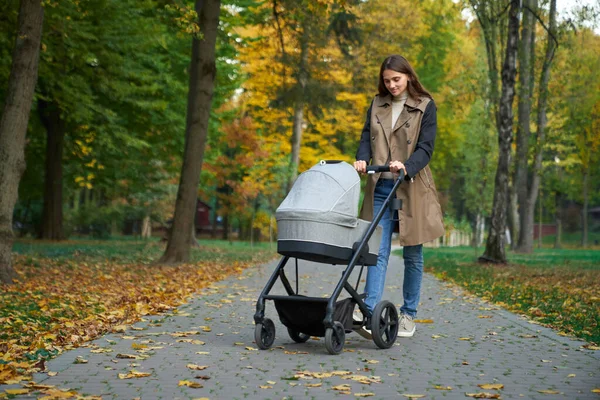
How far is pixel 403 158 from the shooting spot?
23.7ft

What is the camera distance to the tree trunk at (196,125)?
17.2 metres

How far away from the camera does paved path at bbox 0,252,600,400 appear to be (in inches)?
205

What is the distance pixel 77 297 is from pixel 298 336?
454 cm

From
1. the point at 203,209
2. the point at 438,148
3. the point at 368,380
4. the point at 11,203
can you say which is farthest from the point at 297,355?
the point at 203,209

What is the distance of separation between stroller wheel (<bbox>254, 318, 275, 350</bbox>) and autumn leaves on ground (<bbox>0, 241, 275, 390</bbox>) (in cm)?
148

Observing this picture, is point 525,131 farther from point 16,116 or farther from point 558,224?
point 16,116

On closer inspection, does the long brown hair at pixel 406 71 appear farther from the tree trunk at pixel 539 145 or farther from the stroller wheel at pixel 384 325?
the tree trunk at pixel 539 145

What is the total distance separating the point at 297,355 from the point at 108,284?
6.98m

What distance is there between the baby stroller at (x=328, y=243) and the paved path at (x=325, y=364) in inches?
8.3

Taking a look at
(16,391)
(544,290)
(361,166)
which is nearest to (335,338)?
(361,166)

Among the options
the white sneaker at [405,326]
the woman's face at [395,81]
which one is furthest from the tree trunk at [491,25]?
the white sneaker at [405,326]

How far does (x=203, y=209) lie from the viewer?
218ft

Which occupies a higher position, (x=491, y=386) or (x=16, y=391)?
(x=491, y=386)

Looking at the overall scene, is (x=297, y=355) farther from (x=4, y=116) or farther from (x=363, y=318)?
(x=4, y=116)
